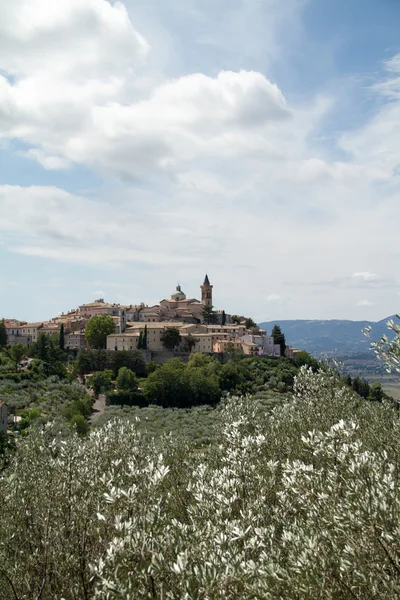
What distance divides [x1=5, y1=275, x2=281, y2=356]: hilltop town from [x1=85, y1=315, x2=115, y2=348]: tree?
2.31 m

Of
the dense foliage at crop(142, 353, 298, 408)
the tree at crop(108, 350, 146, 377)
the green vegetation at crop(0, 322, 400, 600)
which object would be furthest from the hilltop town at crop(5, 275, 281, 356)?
the green vegetation at crop(0, 322, 400, 600)

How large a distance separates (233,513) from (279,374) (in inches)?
3050

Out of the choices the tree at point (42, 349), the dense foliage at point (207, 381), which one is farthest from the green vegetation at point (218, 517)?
the tree at point (42, 349)

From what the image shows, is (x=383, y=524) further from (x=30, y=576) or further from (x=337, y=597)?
(x=30, y=576)

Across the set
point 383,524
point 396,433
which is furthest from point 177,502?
point 383,524

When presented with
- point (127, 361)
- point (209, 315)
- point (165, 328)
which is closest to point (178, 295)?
point (209, 315)

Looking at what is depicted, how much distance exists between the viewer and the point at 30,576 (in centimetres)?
1174

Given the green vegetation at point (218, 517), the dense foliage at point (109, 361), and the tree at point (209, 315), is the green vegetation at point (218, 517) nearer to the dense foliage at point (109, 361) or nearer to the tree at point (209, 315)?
the dense foliage at point (109, 361)

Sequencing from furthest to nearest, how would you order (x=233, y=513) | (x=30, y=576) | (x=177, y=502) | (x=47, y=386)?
(x=47, y=386), (x=177, y=502), (x=233, y=513), (x=30, y=576)

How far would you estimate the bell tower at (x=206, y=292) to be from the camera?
141 m

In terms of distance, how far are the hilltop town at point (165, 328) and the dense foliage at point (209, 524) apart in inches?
3427

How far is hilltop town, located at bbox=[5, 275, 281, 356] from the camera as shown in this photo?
350 feet

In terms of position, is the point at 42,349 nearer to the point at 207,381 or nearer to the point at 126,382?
the point at 126,382

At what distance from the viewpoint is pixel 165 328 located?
4274 inches
